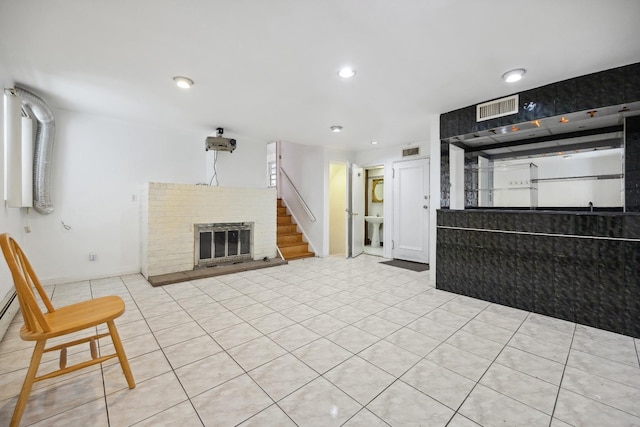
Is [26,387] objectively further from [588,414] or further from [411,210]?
[411,210]

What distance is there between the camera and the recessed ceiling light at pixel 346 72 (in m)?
2.58

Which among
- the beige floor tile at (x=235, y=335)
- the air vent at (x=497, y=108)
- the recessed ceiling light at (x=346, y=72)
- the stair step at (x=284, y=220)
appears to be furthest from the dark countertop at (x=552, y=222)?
the stair step at (x=284, y=220)

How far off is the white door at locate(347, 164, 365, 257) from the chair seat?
470 centimetres

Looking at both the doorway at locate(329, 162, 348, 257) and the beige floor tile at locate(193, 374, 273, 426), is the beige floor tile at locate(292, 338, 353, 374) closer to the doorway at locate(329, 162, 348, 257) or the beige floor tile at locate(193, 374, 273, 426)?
the beige floor tile at locate(193, 374, 273, 426)

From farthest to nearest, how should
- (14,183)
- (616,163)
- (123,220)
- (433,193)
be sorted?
1. (123,220)
2. (433,193)
3. (616,163)
4. (14,183)

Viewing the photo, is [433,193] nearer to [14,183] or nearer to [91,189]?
[14,183]

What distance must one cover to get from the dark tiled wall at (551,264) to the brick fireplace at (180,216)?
343 cm

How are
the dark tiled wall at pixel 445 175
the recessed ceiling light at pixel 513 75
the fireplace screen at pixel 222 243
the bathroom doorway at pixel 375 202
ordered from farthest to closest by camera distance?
the bathroom doorway at pixel 375 202 → the fireplace screen at pixel 222 243 → the dark tiled wall at pixel 445 175 → the recessed ceiling light at pixel 513 75

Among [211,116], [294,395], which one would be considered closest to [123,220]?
[211,116]

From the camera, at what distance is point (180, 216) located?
14.5 ft

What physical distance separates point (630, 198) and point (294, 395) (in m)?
3.66

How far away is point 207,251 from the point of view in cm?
479

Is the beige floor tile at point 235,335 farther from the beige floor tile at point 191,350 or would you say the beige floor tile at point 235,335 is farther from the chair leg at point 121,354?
the chair leg at point 121,354

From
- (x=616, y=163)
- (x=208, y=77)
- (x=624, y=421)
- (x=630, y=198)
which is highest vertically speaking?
(x=208, y=77)
